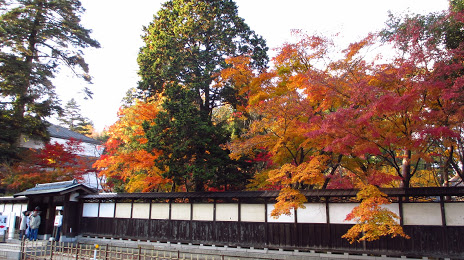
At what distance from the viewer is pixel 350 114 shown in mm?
11992

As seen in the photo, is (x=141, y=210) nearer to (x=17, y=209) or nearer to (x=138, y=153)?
(x=138, y=153)

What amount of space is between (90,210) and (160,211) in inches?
242

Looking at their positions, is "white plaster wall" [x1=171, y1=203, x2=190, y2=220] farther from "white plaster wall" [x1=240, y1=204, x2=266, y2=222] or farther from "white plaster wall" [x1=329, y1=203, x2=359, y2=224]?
"white plaster wall" [x1=329, y1=203, x2=359, y2=224]

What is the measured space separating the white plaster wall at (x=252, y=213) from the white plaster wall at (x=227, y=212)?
1.36 feet

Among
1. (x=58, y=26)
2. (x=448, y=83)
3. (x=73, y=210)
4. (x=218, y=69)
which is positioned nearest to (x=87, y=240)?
(x=73, y=210)

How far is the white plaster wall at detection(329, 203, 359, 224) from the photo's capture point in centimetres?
1400

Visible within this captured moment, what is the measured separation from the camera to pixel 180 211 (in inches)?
718

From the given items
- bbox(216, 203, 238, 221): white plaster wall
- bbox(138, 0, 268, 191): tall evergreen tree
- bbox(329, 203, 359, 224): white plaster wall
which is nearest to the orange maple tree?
bbox(138, 0, 268, 191): tall evergreen tree

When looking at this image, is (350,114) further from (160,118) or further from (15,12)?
(15,12)

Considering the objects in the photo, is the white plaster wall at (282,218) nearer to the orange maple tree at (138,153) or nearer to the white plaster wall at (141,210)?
the orange maple tree at (138,153)

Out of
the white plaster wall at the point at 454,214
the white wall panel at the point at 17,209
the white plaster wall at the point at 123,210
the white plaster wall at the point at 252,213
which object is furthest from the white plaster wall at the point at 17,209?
Result: the white plaster wall at the point at 454,214

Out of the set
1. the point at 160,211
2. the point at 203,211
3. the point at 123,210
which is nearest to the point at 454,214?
the point at 203,211

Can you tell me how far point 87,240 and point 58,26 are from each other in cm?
1760

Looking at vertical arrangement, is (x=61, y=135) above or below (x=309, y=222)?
above
